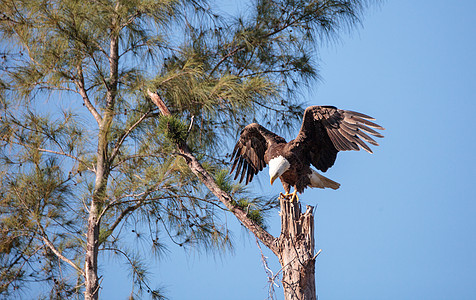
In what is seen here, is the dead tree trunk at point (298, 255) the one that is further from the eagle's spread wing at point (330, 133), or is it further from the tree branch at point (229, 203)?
the eagle's spread wing at point (330, 133)

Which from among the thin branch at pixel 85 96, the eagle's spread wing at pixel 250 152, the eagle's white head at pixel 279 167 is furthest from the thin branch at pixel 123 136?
the eagle's white head at pixel 279 167

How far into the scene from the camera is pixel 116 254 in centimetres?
365

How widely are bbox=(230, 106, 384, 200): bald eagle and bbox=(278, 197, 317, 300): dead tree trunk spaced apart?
0.25m

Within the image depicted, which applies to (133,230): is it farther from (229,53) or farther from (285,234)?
(285,234)

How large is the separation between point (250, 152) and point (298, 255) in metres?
0.91

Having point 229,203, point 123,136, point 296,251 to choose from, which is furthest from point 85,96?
point 296,251

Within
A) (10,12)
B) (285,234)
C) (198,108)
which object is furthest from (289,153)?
(10,12)

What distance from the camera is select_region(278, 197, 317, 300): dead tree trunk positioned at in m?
2.29

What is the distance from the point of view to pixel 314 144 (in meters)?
2.73

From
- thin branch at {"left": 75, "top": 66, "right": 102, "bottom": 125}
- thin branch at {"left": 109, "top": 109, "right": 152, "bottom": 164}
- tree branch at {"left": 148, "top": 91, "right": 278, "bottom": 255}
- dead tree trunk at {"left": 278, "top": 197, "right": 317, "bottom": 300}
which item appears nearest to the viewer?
dead tree trunk at {"left": 278, "top": 197, "right": 317, "bottom": 300}

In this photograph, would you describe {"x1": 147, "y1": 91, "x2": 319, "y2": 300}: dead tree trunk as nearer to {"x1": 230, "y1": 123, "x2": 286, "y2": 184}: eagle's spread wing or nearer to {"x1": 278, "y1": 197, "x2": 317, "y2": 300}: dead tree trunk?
{"x1": 278, "y1": 197, "x2": 317, "y2": 300}: dead tree trunk

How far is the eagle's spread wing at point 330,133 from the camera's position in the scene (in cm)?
251

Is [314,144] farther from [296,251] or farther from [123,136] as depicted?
[123,136]

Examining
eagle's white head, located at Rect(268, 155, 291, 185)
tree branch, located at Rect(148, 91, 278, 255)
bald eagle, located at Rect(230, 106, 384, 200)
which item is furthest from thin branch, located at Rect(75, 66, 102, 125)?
eagle's white head, located at Rect(268, 155, 291, 185)
